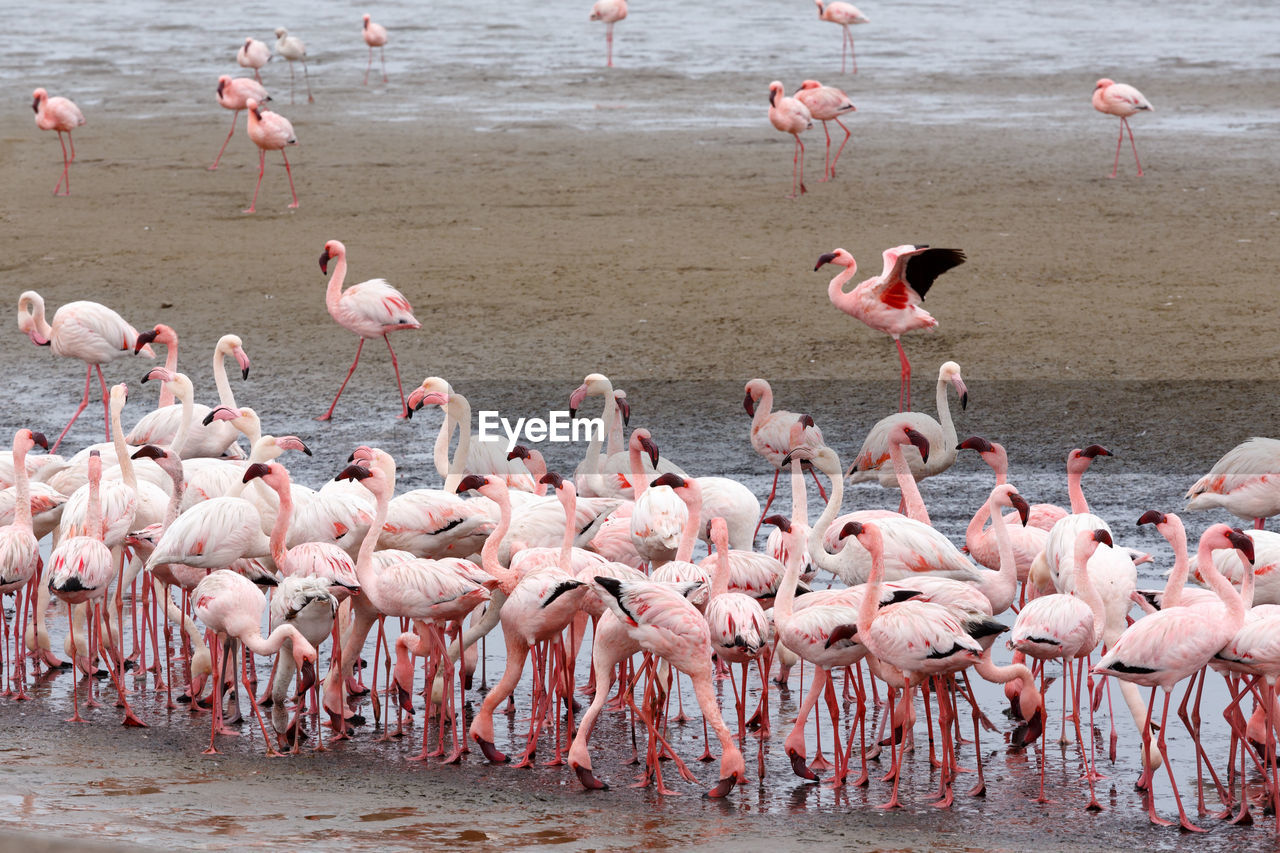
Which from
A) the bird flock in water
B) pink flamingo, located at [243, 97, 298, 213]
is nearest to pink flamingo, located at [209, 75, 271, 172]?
pink flamingo, located at [243, 97, 298, 213]

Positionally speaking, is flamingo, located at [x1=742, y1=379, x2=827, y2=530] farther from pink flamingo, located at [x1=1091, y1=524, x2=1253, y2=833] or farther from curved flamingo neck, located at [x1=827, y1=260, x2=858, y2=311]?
pink flamingo, located at [x1=1091, y1=524, x2=1253, y2=833]

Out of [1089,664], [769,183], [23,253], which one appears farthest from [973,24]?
[1089,664]

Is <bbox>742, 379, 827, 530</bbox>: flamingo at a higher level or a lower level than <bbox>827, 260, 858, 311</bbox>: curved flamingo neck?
lower

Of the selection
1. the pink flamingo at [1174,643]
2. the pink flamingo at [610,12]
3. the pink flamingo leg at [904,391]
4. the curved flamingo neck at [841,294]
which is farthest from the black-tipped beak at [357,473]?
the pink flamingo at [610,12]

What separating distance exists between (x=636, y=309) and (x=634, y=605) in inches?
258

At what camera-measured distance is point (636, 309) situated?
→ 38.2 ft

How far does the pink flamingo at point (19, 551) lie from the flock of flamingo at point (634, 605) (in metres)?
0.01

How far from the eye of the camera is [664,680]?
5.79 m

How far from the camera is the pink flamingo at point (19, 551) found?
589 cm

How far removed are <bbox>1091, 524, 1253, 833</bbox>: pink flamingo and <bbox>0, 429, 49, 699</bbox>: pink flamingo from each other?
3.72 meters

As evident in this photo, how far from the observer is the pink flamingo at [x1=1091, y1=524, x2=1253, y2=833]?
5.00m

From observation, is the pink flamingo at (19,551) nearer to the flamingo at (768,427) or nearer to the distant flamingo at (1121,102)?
the flamingo at (768,427)

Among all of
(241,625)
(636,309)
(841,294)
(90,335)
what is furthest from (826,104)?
(241,625)

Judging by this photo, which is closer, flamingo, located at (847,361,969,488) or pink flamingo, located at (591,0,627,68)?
flamingo, located at (847,361,969,488)
